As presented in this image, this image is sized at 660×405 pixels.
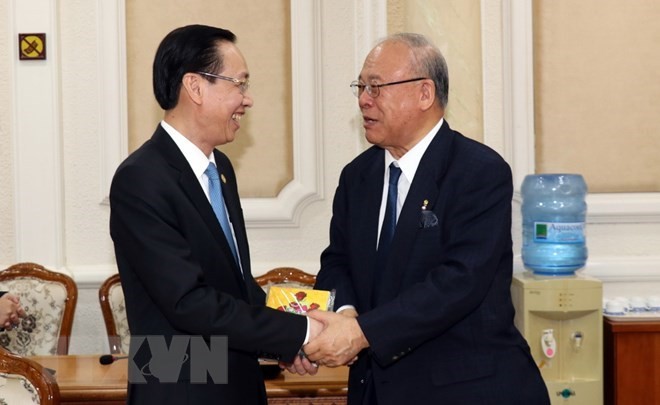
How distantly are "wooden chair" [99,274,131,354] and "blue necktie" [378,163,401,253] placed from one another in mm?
2323

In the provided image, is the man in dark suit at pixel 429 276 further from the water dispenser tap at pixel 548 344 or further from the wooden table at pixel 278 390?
the water dispenser tap at pixel 548 344

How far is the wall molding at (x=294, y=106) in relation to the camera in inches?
202

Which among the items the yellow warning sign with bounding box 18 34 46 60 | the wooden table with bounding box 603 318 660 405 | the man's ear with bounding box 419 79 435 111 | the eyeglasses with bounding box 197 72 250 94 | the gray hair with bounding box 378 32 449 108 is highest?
the yellow warning sign with bounding box 18 34 46 60

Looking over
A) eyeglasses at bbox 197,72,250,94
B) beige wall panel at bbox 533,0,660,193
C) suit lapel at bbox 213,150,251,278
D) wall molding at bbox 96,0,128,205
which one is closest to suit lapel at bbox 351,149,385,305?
suit lapel at bbox 213,150,251,278

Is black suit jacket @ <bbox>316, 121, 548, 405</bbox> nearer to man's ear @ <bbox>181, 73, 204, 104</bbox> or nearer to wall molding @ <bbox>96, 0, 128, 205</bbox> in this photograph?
man's ear @ <bbox>181, 73, 204, 104</bbox>

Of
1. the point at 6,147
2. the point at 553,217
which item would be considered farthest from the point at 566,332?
the point at 6,147

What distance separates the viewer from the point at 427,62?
279cm

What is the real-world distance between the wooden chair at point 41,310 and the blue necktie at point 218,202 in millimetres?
2378

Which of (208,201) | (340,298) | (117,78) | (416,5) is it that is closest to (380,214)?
(340,298)

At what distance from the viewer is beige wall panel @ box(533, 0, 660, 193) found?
5.09m

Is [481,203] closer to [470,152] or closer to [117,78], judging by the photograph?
[470,152]

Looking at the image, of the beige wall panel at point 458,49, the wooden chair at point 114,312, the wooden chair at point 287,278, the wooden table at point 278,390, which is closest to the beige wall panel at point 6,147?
the wooden chair at point 114,312

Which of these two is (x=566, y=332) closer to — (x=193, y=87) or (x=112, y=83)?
(x=193, y=87)

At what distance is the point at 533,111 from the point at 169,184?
318cm
